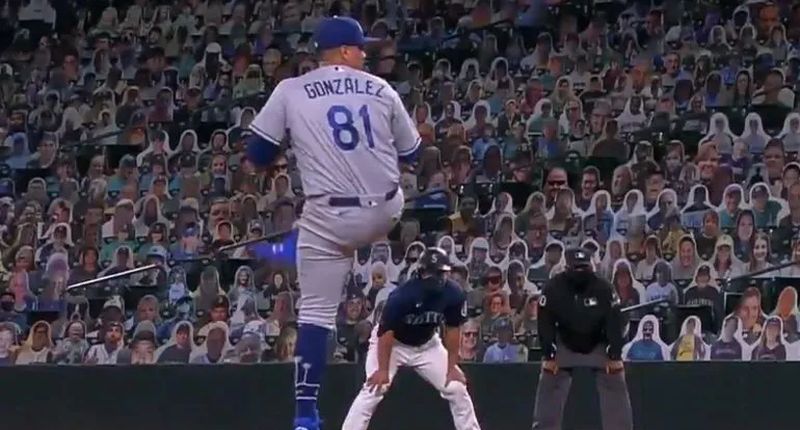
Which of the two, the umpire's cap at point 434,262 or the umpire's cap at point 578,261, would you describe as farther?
the umpire's cap at point 434,262

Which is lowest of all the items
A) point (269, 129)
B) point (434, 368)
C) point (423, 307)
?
point (434, 368)

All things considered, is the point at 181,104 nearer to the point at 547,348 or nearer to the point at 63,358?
the point at 63,358

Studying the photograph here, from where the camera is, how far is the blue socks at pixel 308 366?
21.9ft

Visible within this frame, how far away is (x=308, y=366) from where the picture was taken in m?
6.68

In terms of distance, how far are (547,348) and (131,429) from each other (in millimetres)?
4117

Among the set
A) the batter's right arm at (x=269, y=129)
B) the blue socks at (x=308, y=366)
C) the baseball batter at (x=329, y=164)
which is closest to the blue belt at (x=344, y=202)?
the baseball batter at (x=329, y=164)

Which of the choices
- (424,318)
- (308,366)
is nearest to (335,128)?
(308,366)

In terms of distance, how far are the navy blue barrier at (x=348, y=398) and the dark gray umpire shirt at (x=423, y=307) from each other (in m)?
1.66

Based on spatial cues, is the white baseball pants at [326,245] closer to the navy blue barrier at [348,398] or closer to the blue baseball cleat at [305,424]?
the blue baseball cleat at [305,424]

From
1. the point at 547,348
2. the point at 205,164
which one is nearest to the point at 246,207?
the point at 205,164

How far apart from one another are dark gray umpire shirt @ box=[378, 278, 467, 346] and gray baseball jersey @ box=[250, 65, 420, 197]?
4582 millimetres

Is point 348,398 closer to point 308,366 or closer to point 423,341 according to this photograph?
point 423,341

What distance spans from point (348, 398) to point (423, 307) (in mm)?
2085

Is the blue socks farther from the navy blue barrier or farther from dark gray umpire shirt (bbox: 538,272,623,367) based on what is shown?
the navy blue barrier
